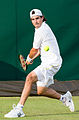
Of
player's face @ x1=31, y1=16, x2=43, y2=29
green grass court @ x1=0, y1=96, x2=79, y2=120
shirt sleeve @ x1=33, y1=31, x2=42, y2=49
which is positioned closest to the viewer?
green grass court @ x1=0, y1=96, x2=79, y2=120

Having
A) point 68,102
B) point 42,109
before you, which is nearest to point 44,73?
point 68,102

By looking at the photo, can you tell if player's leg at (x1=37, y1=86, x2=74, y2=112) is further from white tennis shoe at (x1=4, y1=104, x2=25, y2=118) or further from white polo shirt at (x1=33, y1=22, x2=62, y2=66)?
white tennis shoe at (x1=4, y1=104, x2=25, y2=118)

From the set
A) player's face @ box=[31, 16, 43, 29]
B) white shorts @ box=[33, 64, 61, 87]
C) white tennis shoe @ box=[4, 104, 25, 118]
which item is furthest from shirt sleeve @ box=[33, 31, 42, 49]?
white tennis shoe @ box=[4, 104, 25, 118]

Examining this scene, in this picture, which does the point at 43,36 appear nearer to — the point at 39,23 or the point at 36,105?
the point at 39,23

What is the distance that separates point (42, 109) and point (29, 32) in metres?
2.63

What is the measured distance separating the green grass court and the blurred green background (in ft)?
2.33

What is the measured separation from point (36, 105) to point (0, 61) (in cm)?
192

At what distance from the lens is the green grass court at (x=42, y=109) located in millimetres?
5875

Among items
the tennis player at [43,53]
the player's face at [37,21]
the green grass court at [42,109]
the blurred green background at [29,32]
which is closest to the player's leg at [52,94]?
the tennis player at [43,53]

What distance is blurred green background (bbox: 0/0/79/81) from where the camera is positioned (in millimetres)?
9062

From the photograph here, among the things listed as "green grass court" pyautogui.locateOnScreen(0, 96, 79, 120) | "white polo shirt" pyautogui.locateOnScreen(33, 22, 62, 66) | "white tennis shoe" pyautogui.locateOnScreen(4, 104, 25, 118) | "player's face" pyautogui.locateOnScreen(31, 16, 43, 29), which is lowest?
"green grass court" pyautogui.locateOnScreen(0, 96, 79, 120)

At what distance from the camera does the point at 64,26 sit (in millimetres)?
9258

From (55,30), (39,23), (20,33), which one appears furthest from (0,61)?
(39,23)

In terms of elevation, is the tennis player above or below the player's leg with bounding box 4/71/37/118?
above
